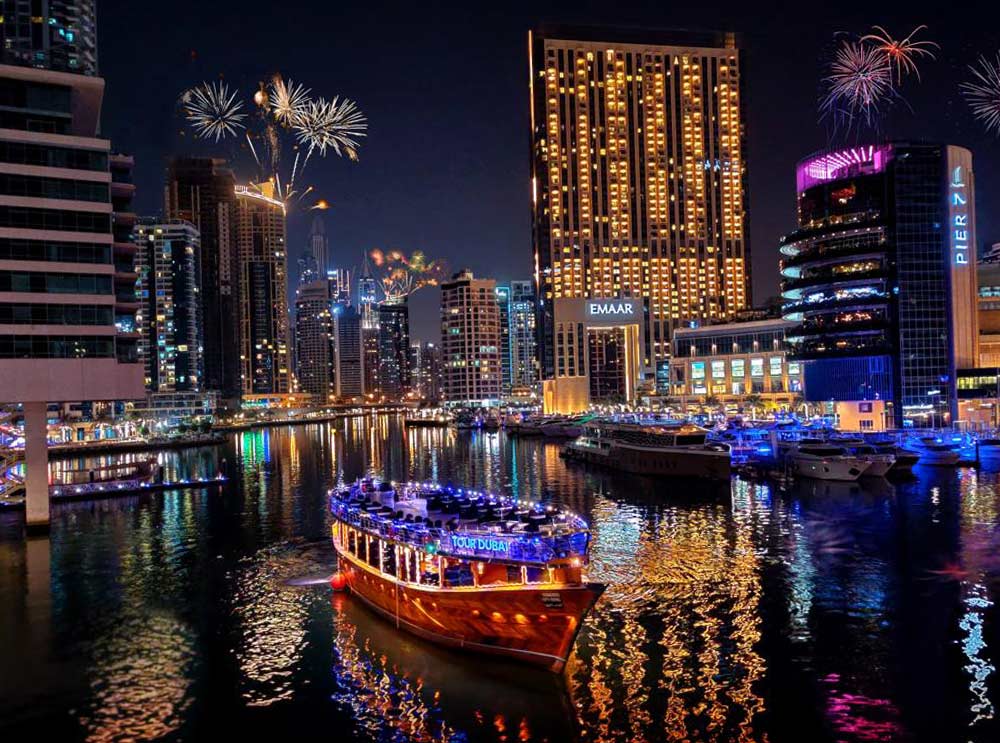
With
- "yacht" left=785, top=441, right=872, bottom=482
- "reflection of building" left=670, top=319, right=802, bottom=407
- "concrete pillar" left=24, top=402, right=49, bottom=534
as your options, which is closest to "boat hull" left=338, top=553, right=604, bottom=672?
"concrete pillar" left=24, top=402, right=49, bottom=534

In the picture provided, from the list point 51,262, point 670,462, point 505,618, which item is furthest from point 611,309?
point 505,618

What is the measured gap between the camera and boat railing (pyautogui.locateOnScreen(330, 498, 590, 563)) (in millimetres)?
27625

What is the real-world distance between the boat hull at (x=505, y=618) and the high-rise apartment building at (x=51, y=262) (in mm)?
32773

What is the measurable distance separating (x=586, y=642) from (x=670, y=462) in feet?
170

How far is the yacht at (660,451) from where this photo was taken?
76438 mm

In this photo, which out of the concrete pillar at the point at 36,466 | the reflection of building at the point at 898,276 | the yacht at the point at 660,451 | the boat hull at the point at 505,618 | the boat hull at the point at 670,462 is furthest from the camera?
the reflection of building at the point at 898,276

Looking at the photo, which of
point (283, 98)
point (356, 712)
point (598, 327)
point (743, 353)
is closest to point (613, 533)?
point (356, 712)

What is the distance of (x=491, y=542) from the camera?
94.7 ft

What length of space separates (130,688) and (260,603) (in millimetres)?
9868

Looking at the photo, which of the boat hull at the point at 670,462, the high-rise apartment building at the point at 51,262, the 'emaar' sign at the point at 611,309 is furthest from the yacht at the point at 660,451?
the 'emaar' sign at the point at 611,309

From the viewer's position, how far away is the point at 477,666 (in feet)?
92.8

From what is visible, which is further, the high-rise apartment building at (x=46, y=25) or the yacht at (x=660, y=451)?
the high-rise apartment building at (x=46, y=25)

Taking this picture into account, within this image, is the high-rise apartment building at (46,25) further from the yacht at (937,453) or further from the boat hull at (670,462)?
the yacht at (937,453)

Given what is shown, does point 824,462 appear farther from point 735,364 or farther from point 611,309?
point 611,309
